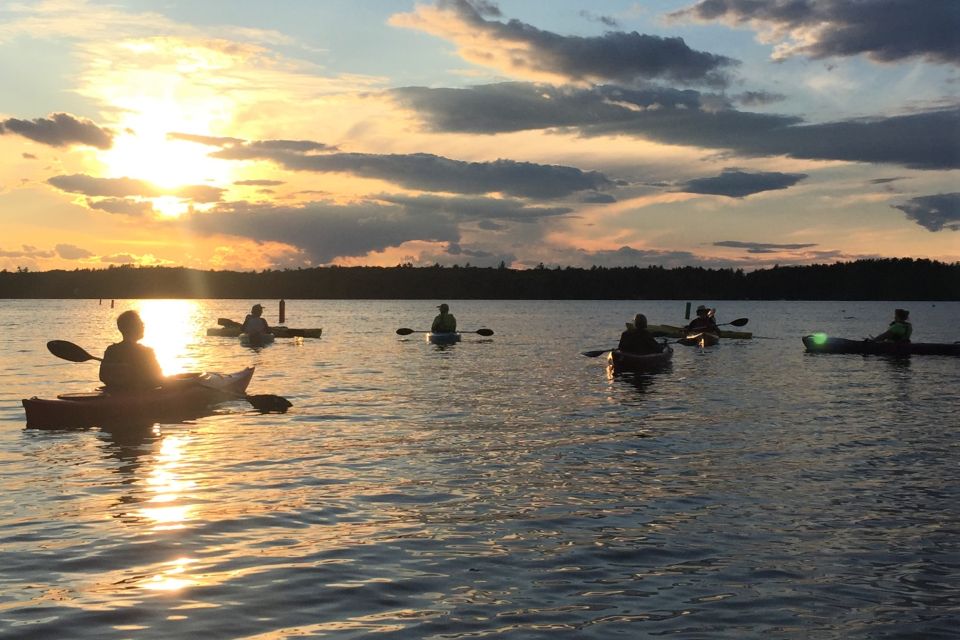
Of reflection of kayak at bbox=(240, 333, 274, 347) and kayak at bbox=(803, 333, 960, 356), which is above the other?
kayak at bbox=(803, 333, 960, 356)

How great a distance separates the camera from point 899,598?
24.8ft

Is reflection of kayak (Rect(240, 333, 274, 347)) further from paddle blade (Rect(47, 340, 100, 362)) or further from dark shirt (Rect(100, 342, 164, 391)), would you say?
dark shirt (Rect(100, 342, 164, 391))

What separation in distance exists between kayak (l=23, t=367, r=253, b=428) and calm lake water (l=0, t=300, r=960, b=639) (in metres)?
0.31

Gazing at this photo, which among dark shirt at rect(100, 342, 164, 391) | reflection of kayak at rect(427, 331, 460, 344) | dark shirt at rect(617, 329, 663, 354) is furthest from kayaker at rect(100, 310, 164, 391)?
reflection of kayak at rect(427, 331, 460, 344)

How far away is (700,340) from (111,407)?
3293cm

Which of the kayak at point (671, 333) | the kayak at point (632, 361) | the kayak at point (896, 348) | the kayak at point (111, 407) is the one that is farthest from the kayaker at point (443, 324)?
the kayak at point (111, 407)

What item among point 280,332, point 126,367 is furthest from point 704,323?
point 126,367

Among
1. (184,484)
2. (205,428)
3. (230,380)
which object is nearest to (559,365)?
(230,380)

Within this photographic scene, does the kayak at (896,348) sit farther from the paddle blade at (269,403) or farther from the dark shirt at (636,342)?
the paddle blade at (269,403)

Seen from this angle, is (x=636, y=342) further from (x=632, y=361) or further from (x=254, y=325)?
(x=254, y=325)

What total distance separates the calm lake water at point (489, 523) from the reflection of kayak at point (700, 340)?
23.0 metres

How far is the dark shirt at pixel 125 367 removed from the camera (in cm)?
1725

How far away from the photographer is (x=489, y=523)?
10039mm

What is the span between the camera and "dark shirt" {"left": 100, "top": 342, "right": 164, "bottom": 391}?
56.6ft
